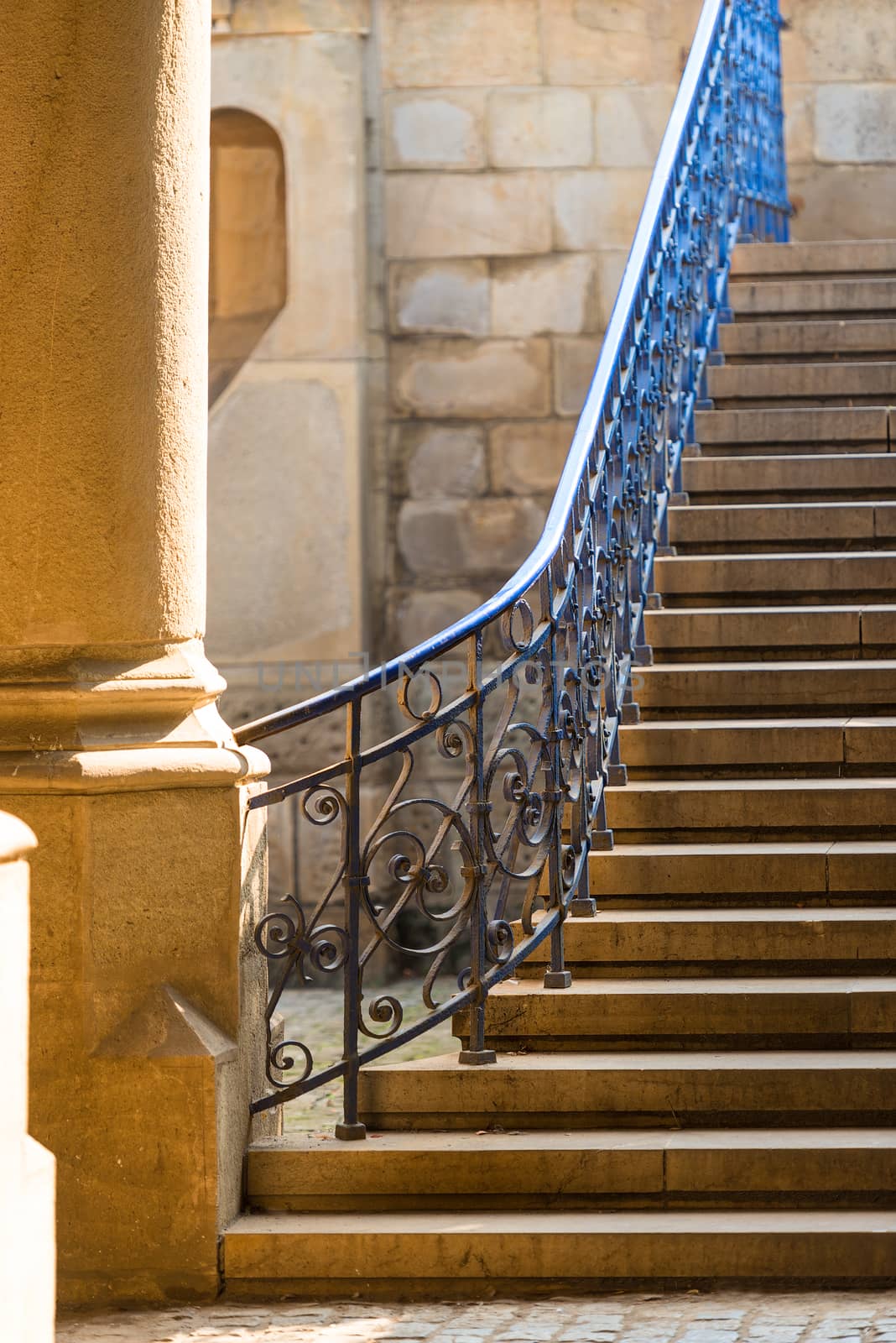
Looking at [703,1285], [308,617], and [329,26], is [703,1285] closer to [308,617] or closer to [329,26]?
[308,617]

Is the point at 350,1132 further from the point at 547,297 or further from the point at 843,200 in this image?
the point at 843,200

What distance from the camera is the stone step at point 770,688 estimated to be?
5.39 metres

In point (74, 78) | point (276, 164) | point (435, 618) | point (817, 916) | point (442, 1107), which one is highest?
point (276, 164)

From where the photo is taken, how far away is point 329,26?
27.3ft

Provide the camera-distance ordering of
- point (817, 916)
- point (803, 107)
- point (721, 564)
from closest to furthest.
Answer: point (817, 916), point (721, 564), point (803, 107)

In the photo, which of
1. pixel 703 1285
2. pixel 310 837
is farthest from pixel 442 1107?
pixel 310 837

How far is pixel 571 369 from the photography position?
338 inches

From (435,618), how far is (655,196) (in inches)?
115

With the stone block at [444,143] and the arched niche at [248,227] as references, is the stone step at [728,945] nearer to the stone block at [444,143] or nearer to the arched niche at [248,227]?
the arched niche at [248,227]

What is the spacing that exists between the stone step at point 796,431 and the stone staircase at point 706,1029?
→ 24 cm

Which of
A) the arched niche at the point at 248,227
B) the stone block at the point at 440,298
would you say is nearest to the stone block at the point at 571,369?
the stone block at the point at 440,298

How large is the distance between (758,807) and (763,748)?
257mm

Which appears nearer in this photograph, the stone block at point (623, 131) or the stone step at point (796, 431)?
the stone step at point (796, 431)

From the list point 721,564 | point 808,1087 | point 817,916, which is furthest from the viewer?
point 721,564
